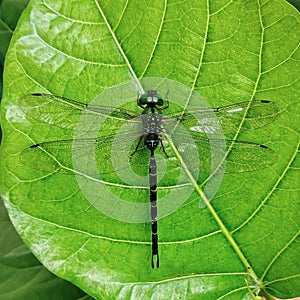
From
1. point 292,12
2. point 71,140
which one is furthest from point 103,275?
point 292,12

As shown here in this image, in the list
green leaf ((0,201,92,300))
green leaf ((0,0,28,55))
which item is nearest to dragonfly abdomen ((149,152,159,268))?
green leaf ((0,201,92,300))

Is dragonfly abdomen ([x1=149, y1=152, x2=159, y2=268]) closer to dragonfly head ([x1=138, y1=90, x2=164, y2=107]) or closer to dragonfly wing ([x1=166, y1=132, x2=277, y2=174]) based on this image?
dragonfly wing ([x1=166, y1=132, x2=277, y2=174])

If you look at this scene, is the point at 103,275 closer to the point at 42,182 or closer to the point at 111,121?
the point at 42,182

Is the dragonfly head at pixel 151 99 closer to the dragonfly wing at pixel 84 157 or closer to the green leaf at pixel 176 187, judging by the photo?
the green leaf at pixel 176 187

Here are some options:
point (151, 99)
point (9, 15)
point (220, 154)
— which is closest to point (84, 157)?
point (151, 99)

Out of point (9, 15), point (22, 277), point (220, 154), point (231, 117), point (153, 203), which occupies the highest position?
point (9, 15)

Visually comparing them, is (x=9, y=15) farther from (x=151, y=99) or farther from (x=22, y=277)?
(x=22, y=277)
